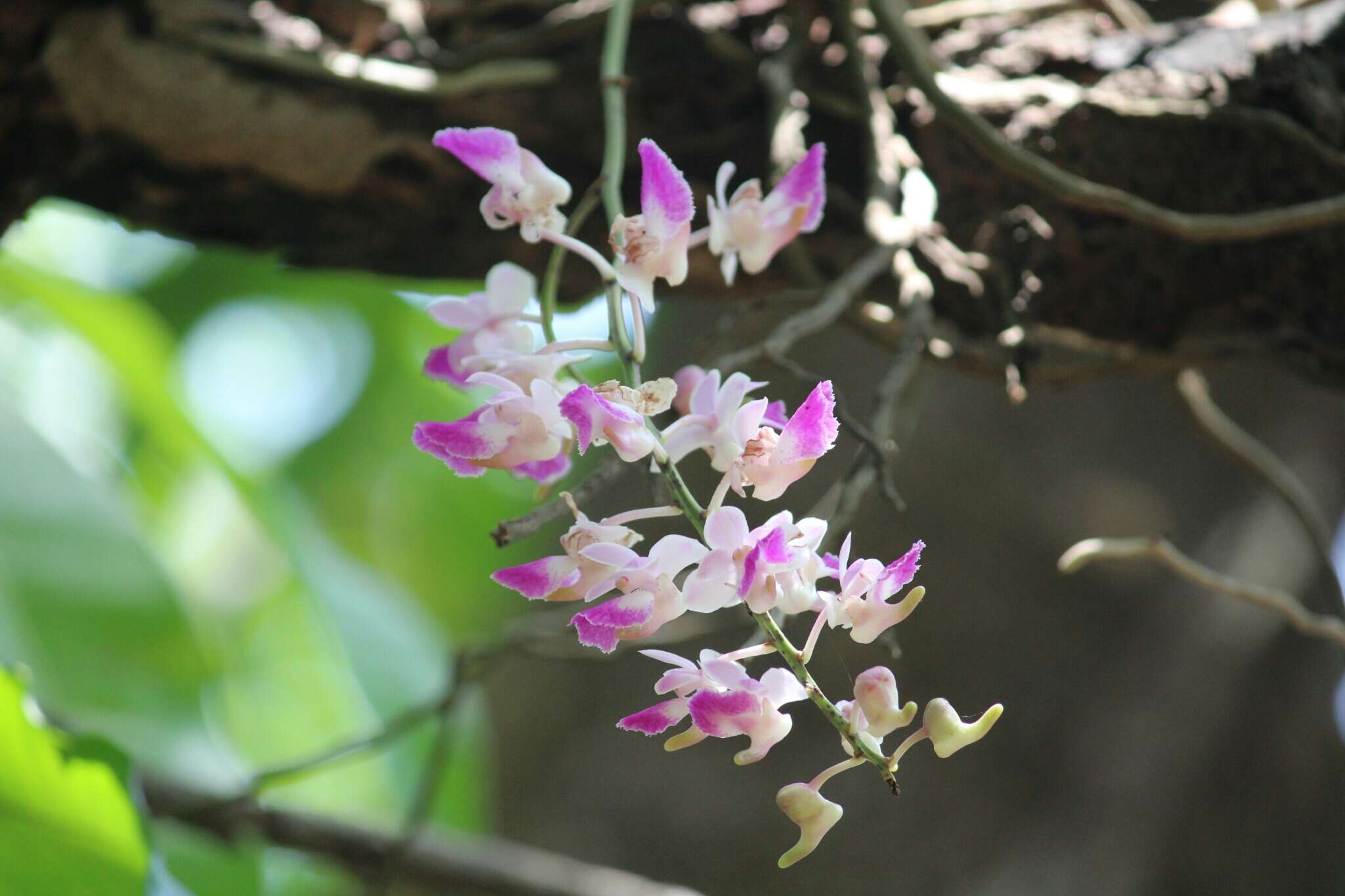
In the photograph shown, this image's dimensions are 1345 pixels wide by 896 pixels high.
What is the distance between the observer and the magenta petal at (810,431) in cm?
29

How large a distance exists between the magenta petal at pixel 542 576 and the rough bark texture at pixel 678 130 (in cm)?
38

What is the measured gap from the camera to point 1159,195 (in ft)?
1.99

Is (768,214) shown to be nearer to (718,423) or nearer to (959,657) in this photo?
(718,423)

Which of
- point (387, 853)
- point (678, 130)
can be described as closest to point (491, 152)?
point (678, 130)

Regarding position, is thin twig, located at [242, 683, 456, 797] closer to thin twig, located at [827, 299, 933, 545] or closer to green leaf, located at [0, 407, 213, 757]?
green leaf, located at [0, 407, 213, 757]

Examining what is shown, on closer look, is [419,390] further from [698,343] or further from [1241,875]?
[698,343]

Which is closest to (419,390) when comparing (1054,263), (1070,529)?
(1070,529)

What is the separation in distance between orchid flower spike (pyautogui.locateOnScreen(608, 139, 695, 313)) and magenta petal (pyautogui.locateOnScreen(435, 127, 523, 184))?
4 cm

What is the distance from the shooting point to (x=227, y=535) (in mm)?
1592

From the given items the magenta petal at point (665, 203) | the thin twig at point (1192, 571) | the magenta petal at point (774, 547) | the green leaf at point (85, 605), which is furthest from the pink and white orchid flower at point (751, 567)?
the green leaf at point (85, 605)

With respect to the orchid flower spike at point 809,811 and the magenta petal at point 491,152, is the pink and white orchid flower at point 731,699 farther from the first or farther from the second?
the magenta petal at point 491,152

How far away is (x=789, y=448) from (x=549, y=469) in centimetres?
11

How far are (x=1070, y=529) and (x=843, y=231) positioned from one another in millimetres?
1091

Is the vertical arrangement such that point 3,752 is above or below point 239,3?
below
